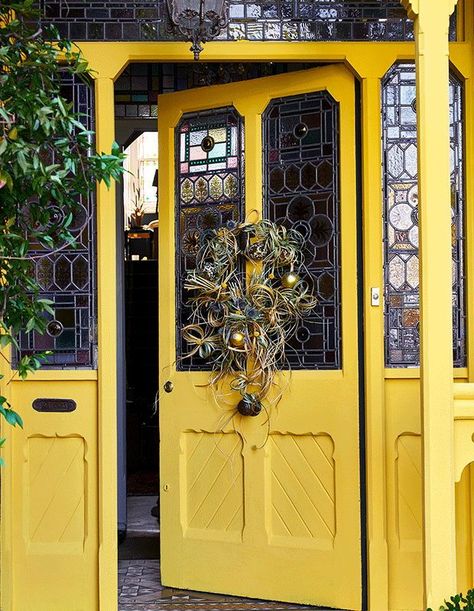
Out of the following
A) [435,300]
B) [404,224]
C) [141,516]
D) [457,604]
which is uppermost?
[404,224]

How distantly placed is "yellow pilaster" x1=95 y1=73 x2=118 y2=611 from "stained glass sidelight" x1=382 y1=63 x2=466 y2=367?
1232 mm

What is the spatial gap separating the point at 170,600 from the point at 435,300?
2.25 meters

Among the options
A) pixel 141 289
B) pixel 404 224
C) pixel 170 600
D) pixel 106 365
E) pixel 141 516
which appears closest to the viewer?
pixel 106 365

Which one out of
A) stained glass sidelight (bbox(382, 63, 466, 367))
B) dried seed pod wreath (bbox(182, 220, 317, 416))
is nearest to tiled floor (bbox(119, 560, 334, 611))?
dried seed pod wreath (bbox(182, 220, 317, 416))

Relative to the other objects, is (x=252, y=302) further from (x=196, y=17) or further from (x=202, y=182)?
(x=196, y=17)

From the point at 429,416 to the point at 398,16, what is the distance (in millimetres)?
2056

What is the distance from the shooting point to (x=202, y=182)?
4.96 meters

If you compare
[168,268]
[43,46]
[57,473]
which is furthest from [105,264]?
[43,46]

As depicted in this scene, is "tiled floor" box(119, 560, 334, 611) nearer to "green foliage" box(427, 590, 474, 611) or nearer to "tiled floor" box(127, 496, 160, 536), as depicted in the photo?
"tiled floor" box(127, 496, 160, 536)

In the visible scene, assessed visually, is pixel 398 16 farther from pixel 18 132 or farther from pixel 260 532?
pixel 260 532

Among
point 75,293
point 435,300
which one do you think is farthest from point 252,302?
point 435,300

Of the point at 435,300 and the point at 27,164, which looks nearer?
the point at 27,164

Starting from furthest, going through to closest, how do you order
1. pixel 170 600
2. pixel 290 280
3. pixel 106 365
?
pixel 170 600 < pixel 290 280 < pixel 106 365

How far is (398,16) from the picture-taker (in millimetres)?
4543
